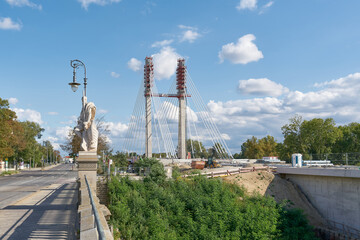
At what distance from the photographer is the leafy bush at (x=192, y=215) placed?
17562mm

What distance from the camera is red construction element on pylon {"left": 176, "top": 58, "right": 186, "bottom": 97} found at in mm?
64125

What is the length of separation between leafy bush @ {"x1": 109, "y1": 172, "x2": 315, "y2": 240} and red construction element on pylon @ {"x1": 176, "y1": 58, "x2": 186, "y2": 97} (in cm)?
3848

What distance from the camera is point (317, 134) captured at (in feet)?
190

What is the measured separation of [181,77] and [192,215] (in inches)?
1807

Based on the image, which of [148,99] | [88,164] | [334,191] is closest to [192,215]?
[88,164]

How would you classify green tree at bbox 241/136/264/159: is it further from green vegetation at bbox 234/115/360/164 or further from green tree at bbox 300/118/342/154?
green tree at bbox 300/118/342/154

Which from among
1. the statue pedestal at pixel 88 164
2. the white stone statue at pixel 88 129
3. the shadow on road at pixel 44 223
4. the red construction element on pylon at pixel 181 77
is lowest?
the shadow on road at pixel 44 223

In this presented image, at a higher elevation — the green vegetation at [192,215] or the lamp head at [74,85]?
the lamp head at [74,85]

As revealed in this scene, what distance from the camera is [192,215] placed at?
22.7 m

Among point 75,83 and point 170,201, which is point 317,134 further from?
point 75,83

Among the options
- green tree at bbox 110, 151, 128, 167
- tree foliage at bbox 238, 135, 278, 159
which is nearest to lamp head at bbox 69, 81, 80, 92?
green tree at bbox 110, 151, 128, 167

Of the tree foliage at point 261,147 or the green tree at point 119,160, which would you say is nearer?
the green tree at point 119,160

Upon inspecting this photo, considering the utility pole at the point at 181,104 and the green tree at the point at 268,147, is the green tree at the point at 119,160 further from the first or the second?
the green tree at the point at 268,147

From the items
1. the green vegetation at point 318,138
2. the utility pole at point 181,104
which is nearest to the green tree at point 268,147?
the green vegetation at point 318,138
